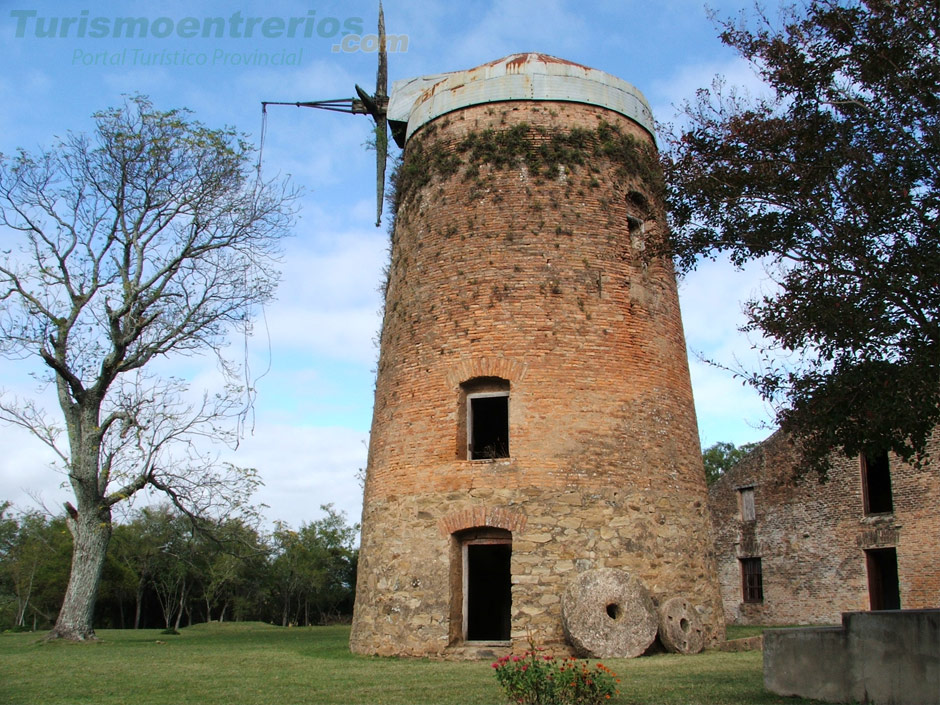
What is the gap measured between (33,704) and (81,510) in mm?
11224

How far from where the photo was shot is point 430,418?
14047 millimetres

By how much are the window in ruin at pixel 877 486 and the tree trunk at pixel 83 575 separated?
19382 millimetres

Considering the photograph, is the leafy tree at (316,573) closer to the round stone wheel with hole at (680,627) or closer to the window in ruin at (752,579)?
the window in ruin at (752,579)

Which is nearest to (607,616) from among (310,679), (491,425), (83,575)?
(310,679)

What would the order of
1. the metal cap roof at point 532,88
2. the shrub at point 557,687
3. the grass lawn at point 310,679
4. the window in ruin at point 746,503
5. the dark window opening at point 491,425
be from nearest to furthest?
the shrub at point 557,687 → the grass lawn at point 310,679 → the metal cap roof at point 532,88 → the dark window opening at point 491,425 → the window in ruin at point 746,503

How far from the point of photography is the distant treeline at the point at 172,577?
38500 millimetres

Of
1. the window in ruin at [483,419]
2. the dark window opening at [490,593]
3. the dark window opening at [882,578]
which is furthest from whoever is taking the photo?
the dark window opening at [882,578]

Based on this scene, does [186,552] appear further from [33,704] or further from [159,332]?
[33,704]

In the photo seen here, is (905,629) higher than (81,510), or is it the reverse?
(81,510)

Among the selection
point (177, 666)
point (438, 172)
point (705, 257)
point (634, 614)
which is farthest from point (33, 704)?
point (438, 172)

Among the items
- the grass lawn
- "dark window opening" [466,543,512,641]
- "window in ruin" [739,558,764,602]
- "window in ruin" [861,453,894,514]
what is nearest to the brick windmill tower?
the grass lawn

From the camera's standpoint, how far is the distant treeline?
38.5 metres

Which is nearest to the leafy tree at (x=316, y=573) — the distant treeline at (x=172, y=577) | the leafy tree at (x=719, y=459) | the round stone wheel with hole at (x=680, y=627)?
the distant treeline at (x=172, y=577)

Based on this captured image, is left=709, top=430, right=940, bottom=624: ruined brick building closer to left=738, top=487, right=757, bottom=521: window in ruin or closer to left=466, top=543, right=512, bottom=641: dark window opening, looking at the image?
left=738, top=487, right=757, bottom=521: window in ruin
